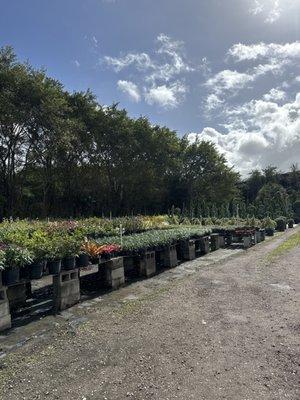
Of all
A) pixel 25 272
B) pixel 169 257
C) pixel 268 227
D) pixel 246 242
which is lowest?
pixel 246 242

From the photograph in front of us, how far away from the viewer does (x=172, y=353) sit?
169 inches

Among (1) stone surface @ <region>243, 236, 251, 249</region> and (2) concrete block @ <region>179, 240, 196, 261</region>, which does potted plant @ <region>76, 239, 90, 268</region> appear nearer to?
(2) concrete block @ <region>179, 240, 196, 261</region>

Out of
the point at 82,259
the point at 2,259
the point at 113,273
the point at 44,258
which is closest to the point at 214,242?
the point at 113,273

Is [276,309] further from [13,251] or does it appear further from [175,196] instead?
[175,196]

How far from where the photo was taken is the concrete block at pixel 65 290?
6062 mm

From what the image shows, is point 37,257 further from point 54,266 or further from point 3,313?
point 3,313

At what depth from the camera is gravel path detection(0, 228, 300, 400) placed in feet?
11.4

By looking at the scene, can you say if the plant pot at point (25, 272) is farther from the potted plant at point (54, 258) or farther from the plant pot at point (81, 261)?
the plant pot at point (81, 261)

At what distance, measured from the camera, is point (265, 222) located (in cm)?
2147

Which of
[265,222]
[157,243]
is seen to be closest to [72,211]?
[265,222]

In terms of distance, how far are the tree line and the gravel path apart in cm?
1870

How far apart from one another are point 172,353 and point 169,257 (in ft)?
19.0

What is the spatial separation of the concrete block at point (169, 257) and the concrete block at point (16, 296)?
14.7 ft

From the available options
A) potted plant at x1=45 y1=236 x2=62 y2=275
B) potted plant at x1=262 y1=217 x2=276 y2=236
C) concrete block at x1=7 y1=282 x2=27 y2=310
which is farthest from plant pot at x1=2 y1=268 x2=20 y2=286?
potted plant at x1=262 y1=217 x2=276 y2=236
